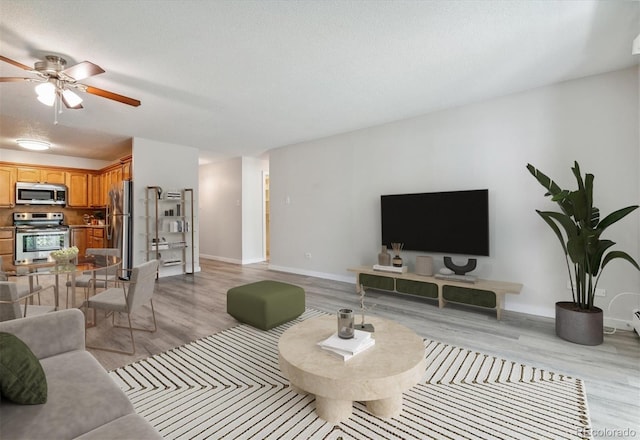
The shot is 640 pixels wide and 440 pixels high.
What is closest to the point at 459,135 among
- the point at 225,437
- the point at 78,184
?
→ the point at 225,437

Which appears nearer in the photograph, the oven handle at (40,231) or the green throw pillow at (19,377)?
the green throw pillow at (19,377)

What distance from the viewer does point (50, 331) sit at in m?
1.70

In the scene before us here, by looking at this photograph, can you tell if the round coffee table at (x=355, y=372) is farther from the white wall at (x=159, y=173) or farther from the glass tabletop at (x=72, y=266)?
the white wall at (x=159, y=173)

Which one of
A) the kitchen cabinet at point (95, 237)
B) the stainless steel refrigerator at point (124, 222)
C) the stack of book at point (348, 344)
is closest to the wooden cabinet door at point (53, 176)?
the kitchen cabinet at point (95, 237)

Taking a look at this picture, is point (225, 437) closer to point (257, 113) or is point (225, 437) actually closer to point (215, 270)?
point (257, 113)

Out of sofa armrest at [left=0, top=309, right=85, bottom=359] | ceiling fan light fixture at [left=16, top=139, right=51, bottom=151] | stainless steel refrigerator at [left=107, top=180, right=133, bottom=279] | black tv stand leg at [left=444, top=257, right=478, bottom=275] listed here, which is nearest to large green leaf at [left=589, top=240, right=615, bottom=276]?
black tv stand leg at [left=444, top=257, right=478, bottom=275]

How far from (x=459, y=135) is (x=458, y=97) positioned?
53 centimetres

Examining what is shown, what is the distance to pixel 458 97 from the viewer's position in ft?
12.4

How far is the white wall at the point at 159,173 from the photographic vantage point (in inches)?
218

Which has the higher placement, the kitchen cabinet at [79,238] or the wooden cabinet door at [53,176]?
the wooden cabinet door at [53,176]

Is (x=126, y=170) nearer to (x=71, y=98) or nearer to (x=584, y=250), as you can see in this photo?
(x=71, y=98)

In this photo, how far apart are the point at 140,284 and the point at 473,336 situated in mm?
3216

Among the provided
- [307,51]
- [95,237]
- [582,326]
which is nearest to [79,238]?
[95,237]

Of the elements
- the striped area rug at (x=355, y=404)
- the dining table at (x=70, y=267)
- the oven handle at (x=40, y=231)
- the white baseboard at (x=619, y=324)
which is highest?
the oven handle at (x=40, y=231)
